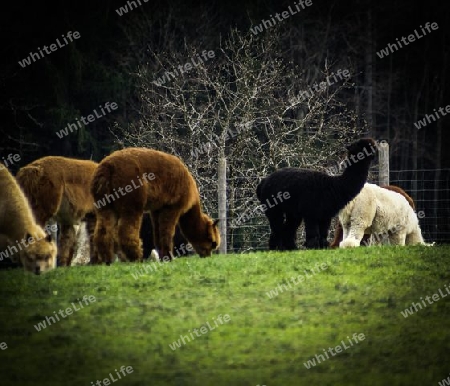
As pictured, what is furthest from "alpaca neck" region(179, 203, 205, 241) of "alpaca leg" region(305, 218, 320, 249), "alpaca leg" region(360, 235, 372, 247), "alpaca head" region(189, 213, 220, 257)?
"alpaca leg" region(360, 235, 372, 247)

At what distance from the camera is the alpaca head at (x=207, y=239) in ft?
49.4

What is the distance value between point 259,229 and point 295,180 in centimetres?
828

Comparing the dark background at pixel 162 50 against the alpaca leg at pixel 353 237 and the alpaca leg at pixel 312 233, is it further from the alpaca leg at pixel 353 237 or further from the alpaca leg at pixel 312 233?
the alpaca leg at pixel 312 233

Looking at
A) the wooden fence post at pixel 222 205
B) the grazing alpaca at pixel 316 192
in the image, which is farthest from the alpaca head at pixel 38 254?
the wooden fence post at pixel 222 205

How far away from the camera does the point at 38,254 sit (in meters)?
12.5

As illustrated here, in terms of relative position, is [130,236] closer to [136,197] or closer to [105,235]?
[105,235]

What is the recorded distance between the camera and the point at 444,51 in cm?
3853

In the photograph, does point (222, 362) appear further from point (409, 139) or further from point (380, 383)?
point (409, 139)

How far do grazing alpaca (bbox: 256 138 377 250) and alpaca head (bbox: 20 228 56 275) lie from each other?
4739mm

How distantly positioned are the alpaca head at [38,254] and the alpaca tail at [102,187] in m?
1.13

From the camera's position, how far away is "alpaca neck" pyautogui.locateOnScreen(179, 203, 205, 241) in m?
14.9

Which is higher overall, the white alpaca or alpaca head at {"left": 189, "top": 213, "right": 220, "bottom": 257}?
alpaca head at {"left": 189, "top": 213, "right": 220, "bottom": 257}

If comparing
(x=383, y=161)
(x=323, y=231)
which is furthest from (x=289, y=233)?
(x=383, y=161)

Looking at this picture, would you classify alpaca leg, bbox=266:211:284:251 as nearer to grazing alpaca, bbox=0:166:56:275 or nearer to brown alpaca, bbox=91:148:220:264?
brown alpaca, bbox=91:148:220:264
